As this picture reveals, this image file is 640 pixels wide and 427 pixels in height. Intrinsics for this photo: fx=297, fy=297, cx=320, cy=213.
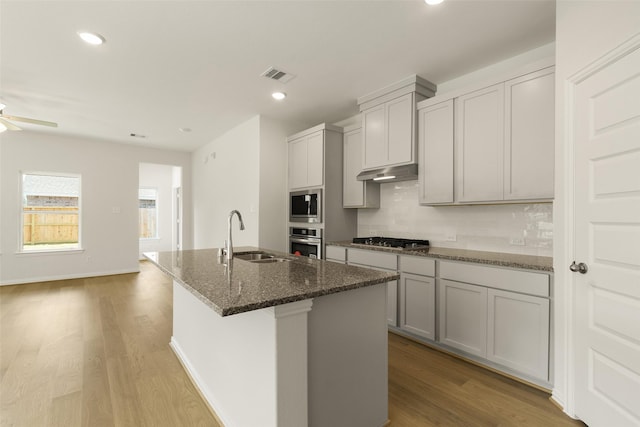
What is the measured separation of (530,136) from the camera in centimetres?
231

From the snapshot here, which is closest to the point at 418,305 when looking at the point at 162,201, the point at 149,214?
the point at 162,201

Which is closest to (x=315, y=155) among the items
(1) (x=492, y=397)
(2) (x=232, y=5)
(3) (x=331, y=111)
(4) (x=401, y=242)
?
(3) (x=331, y=111)

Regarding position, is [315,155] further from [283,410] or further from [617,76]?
[283,410]

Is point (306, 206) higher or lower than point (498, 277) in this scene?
higher

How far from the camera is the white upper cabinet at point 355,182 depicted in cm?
380

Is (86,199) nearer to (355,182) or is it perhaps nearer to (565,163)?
(355,182)

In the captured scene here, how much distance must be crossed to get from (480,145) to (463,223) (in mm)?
810

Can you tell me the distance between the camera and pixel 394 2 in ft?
6.61

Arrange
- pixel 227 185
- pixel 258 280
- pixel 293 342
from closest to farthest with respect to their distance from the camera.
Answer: pixel 293 342, pixel 258 280, pixel 227 185

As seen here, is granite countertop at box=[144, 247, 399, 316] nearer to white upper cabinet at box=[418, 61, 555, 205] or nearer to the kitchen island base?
the kitchen island base

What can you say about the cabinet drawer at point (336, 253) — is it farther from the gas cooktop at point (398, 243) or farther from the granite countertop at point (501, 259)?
the granite countertop at point (501, 259)

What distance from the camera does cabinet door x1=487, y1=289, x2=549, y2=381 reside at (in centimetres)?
205

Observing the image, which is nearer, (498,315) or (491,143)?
(498,315)

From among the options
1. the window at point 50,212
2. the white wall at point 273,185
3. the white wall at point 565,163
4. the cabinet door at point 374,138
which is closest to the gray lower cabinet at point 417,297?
the white wall at point 565,163
